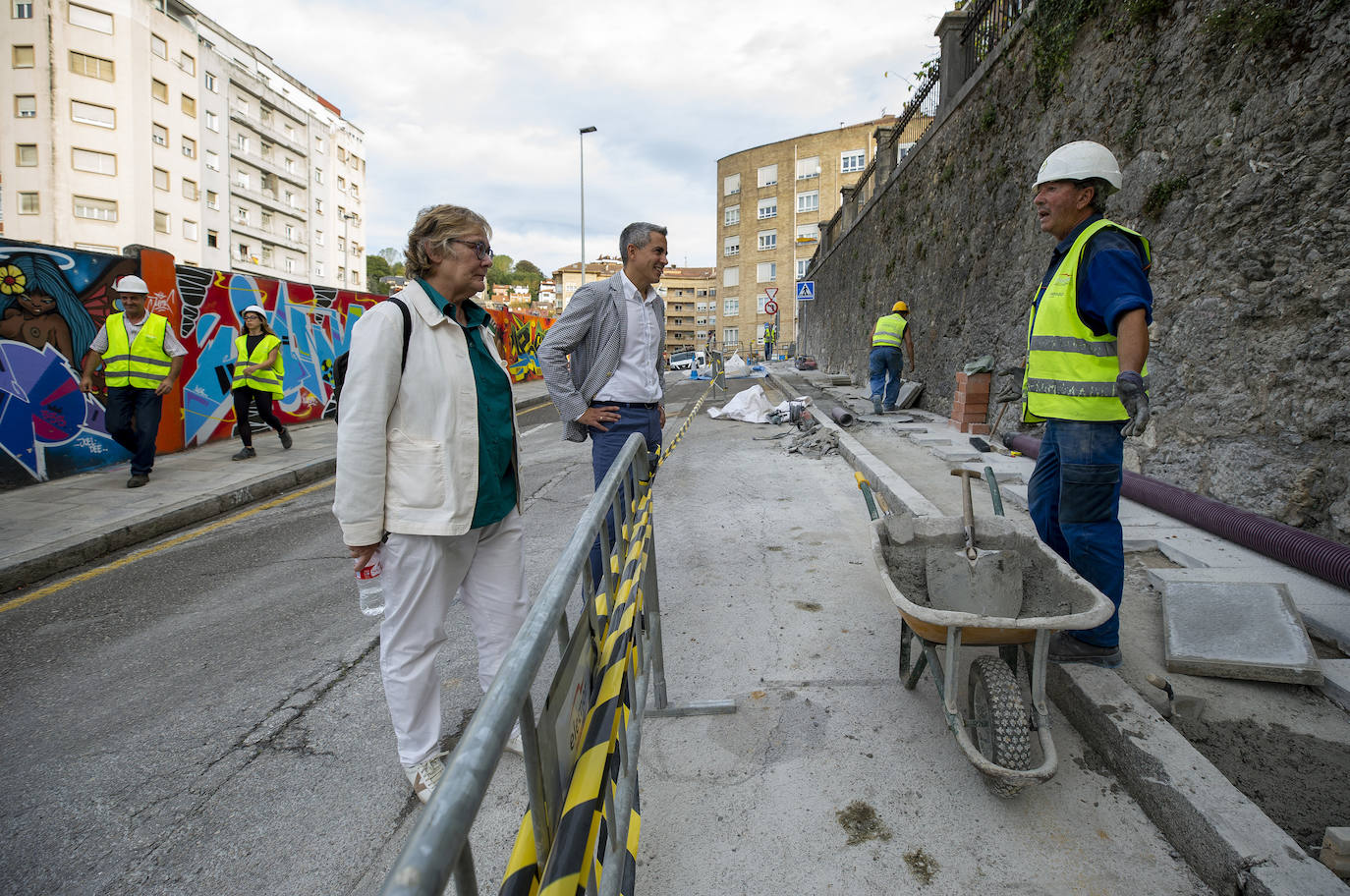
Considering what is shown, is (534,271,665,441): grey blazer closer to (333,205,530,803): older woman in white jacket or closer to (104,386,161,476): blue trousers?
(333,205,530,803): older woman in white jacket

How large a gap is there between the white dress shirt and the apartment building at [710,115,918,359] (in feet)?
163

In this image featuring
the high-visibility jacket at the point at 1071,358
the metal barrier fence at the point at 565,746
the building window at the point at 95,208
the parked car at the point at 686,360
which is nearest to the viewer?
the metal barrier fence at the point at 565,746

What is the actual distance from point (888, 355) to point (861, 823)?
10.1m

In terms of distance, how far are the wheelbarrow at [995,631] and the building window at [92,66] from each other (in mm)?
51978

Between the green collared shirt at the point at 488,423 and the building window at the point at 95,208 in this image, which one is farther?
the building window at the point at 95,208

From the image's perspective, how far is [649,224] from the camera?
11.6 ft

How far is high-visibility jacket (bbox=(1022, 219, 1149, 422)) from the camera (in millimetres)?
2666

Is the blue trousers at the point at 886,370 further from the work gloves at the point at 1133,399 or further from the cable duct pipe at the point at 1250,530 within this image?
the work gloves at the point at 1133,399

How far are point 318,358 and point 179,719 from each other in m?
10.7

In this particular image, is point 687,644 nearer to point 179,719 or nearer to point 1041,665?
point 1041,665

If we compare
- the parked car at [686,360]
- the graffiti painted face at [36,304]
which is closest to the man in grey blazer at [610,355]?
the graffiti painted face at [36,304]

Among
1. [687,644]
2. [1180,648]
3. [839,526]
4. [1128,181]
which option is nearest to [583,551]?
[687,644]

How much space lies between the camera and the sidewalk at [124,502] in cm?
498

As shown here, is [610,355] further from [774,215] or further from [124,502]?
[774,215]
